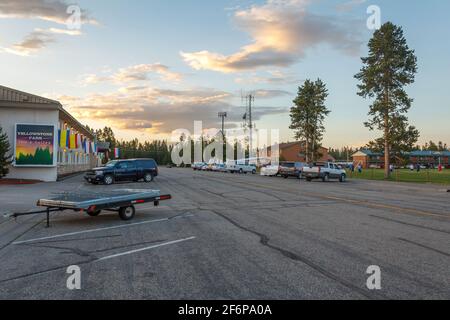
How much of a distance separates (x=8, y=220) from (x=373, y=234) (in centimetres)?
981

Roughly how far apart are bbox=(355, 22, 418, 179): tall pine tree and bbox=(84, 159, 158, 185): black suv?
2565cm

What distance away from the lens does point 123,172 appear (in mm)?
30750

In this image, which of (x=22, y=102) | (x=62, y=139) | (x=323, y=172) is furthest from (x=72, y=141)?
(x=323, y=172)

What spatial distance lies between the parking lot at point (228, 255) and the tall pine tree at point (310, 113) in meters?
46.7

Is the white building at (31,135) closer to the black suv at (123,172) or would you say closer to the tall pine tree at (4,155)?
the tall pine tree at (4,155)

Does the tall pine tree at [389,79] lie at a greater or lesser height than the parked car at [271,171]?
greater

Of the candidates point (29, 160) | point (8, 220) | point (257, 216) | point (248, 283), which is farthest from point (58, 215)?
point (29, 160)

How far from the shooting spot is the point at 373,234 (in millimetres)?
9008

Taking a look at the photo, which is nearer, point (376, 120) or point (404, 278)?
point (404, 278)

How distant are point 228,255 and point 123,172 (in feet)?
82.3

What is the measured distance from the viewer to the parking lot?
509 cm

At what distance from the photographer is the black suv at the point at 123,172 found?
28641 millimetres

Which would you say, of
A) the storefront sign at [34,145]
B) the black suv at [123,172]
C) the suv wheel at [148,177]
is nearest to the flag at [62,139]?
the storefront sign at [34,145]

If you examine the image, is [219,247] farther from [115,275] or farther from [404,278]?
[404,278]
